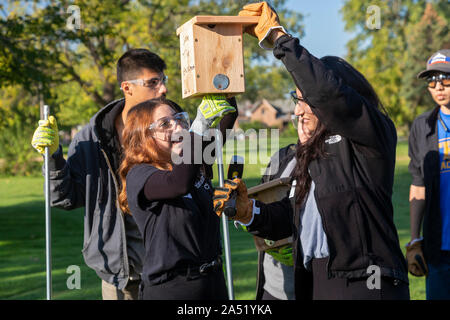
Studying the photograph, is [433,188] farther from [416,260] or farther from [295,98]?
[295,98]

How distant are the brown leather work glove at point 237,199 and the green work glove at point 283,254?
496 mm

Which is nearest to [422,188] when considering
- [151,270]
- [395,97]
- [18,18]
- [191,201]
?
[191,201]

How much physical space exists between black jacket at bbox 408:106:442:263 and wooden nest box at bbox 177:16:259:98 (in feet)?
6.56

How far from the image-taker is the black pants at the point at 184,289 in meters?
3.03

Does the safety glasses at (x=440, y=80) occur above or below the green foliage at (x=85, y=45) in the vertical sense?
below

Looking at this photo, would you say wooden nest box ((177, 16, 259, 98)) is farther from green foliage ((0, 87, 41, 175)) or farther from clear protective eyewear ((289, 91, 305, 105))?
green foliage ((0, 87, 41, 175))

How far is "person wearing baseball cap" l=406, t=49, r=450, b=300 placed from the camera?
4188 millimetres

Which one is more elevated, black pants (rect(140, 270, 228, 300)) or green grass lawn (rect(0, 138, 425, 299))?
black pants (rect(140, 270, 228, 300))

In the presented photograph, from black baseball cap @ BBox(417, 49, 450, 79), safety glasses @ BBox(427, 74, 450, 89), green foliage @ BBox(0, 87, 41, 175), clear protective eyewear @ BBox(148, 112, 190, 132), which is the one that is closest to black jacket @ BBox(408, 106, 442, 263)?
safety glasses @ BBox(427, 74, 450, 89)

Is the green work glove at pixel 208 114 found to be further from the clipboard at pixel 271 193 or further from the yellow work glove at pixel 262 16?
the clipboard at pixel 271 193

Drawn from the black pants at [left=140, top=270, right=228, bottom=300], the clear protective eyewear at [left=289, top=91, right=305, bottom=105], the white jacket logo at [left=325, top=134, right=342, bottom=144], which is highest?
the clear protective eyewear at [left=289, top=91, right=305, bottom=105]

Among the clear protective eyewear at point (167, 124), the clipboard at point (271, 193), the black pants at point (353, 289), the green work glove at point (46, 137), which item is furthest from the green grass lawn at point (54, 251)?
the green work glove at point (46, 137)
